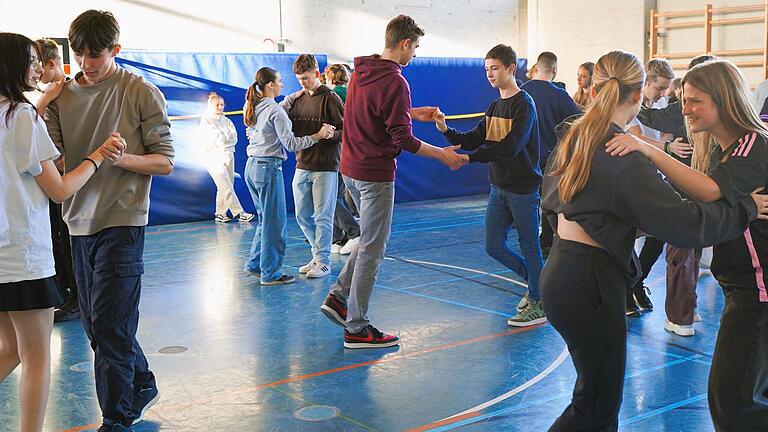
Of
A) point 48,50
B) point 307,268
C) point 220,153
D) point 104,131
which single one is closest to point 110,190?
point 104,131

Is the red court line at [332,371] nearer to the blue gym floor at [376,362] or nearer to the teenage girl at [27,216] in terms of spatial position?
the blue gym floor at [376,362]

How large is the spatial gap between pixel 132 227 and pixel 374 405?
148 cm

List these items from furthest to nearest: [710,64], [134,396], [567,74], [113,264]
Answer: [567,74] → [134,396] → [113,264] → [710,64]

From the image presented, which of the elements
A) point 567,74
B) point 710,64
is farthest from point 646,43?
point 710,64

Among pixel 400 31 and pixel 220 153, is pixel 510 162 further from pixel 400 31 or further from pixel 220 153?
pixel 220 153

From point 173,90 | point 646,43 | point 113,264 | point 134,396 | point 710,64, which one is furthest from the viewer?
point 646,43

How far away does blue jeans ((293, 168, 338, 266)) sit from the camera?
725 centimetres

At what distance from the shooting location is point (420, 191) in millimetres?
13266

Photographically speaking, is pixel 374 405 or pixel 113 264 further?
pixel 374 405

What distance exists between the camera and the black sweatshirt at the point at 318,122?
7.19 metres

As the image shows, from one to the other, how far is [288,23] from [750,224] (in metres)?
11.0

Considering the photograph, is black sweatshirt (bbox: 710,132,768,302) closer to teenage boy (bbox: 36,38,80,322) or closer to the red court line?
the red court line

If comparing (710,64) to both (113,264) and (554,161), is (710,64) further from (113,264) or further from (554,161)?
(113,264)

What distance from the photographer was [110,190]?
3.60m
